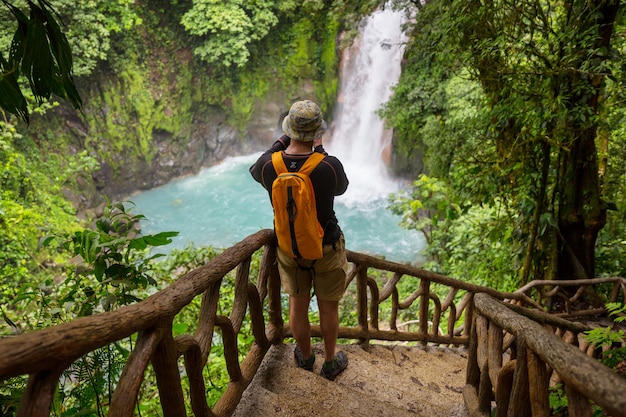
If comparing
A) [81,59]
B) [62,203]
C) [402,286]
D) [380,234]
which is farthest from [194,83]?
[402,286]

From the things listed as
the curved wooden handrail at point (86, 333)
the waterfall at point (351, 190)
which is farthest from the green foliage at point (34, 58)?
the waterfall at point (351, 190)

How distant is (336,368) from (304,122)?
163 cm

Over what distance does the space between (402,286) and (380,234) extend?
4.07 m

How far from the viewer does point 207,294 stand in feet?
5.97

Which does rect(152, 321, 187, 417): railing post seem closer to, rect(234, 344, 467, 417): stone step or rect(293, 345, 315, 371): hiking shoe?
rect(234, 344, 467, 417): stone step

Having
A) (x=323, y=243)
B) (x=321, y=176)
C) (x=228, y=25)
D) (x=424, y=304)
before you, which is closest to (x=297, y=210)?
(x=321, y=176)

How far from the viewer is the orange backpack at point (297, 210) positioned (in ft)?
6.56

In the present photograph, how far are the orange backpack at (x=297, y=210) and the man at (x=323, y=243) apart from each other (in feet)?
0.12

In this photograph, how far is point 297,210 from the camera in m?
2.04

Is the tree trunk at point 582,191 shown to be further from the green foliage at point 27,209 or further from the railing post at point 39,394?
the green foliage at point 27,209

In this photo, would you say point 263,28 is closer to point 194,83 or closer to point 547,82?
point 194,83

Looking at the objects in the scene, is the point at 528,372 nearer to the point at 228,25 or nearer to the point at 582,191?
the point at 582,191

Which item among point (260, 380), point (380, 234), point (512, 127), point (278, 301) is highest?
point (512, 127)

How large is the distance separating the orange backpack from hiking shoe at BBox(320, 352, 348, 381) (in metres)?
0.91
